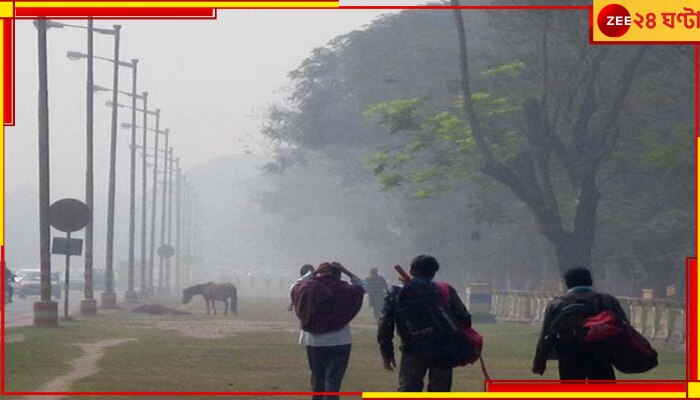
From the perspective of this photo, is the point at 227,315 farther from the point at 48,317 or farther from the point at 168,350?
the point at 168,350

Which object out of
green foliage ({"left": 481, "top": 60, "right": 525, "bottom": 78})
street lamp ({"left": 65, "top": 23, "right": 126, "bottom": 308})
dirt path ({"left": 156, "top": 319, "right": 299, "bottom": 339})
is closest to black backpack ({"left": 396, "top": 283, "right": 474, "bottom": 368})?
dirt path ({"left": 156, "top": 319, "right": 299, "bottom": 339})

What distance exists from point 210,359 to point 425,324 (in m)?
14.8

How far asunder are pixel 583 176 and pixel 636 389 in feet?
103

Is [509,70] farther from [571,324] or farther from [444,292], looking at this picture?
[571,324]

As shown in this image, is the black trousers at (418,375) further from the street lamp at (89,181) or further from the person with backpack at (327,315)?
the street lamp at (89,181)

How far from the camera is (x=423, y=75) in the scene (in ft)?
212

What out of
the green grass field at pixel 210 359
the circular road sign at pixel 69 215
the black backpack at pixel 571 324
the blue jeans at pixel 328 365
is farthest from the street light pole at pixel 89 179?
the black backpack at pixel 571 324

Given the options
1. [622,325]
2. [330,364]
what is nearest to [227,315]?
[330,364]

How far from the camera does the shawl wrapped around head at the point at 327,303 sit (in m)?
17.5

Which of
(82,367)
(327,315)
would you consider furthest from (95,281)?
Result: (327,315)

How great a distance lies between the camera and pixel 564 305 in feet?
47.1

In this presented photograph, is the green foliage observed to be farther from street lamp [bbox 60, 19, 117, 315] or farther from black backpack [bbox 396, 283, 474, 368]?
black backpack [bbox 396, 283, 474, 368]

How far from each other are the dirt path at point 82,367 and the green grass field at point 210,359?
0.16 metres

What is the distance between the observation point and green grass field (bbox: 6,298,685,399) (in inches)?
937
